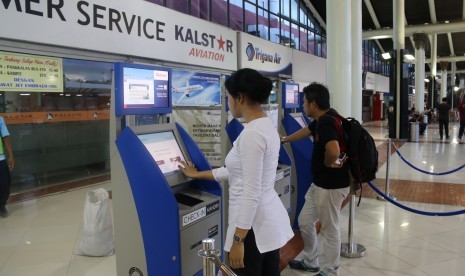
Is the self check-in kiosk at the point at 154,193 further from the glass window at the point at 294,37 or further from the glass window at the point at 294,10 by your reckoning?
the glass window at the point at 294,10

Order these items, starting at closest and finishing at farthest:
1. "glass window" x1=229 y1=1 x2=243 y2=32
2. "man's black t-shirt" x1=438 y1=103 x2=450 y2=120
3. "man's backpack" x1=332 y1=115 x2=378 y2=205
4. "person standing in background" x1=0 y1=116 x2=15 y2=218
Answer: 1. "man's backpack" x1=332 y1=115 x2=378 y2=205
2. "person standing in background" x1=0 y1=116 x2=15 y2=218
3. "glass window" x1=229 y1=1 x2=243 y2=32
4. "man's black t-shirt" x1=438 y1=103 x2=450 y2=120

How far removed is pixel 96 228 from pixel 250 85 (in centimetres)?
253

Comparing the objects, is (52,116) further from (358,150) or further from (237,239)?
(237,239)

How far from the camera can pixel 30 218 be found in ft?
15.9

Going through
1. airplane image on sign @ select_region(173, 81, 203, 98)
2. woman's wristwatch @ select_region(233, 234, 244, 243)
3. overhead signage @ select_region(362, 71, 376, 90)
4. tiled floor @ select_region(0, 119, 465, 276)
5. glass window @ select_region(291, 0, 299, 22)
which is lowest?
tiled floor @ select_region(0, 119, 465, 276)

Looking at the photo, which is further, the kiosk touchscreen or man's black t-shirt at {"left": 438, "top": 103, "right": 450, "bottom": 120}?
man's black t-shirt at {"left": 438, "top": 103, "right": 450, "bottom": 120}

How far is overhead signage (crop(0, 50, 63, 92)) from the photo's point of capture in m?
4.39

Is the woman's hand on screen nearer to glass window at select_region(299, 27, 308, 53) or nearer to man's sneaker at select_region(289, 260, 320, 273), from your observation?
man's sneaker at select_region(289, 260, 320, 273)

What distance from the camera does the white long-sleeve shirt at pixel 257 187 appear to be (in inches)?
62.3

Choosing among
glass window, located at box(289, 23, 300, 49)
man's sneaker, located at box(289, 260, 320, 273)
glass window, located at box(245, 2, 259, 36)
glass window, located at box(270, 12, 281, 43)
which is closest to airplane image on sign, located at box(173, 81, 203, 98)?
man's sneaker, located at box(289, 260, 320, 273)

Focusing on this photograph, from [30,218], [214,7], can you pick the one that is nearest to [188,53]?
[214,7]

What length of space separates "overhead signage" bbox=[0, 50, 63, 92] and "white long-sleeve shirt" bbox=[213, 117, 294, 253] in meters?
3.79

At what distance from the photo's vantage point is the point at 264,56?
998cm

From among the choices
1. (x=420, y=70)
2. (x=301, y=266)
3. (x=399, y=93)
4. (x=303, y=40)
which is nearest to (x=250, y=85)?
(x=301, y=266)
